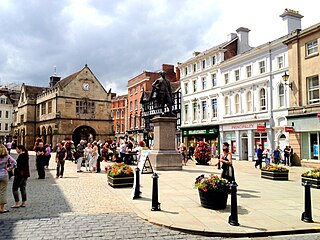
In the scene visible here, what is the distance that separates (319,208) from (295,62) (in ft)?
60.9

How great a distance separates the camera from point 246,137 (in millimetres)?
30719

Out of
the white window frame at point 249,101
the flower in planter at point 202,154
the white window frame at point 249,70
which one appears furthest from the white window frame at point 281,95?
the flower in planter at point 202,154

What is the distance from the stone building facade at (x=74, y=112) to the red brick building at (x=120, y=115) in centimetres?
1261

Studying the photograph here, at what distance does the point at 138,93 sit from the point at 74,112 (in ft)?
45.9

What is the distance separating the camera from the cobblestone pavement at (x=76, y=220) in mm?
5848

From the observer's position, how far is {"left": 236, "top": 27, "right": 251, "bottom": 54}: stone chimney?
35.8 m

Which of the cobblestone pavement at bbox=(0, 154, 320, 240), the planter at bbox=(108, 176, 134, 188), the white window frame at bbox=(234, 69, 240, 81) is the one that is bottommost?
the cobblestone pavement at bbox=(0, 154, 320, 240)

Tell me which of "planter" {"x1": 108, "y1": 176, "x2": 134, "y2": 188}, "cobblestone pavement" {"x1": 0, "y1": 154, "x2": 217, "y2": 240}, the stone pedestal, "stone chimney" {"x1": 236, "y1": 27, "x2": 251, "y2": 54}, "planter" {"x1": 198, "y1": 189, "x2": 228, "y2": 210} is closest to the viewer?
"cobblestone pavement" {"x1": 0, "y1": 154, "x2": 217, "y2": 240}

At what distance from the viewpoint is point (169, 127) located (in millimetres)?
16594

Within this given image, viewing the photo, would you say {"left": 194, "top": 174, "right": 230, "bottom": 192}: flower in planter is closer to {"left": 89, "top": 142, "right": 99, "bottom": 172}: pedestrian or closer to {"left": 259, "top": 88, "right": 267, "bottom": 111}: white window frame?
{"left": 89, "top": 142, "right": 99, "bottom": 172}: pedestrian

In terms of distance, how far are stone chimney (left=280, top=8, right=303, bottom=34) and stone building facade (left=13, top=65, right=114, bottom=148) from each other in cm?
2944

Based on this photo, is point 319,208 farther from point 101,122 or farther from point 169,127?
point 101,122

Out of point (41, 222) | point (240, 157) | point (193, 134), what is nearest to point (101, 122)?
point (193, 134)

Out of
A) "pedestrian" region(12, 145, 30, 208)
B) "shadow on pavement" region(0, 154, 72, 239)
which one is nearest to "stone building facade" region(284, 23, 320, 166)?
"shadow on pavement" region(0, 154, 72, 239)
